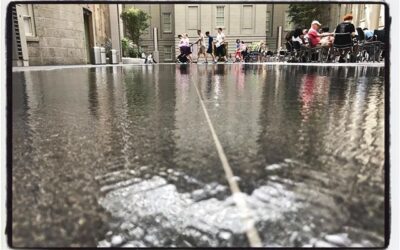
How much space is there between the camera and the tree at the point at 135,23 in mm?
19812

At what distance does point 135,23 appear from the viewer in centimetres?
2080

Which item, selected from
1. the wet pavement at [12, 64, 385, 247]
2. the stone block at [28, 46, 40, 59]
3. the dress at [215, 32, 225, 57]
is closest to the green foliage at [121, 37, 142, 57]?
the dress at [215, 32, 225, 57]

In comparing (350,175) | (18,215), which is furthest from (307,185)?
(18,215)

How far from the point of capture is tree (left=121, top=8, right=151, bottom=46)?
19.8m

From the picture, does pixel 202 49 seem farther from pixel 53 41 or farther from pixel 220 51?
pixel 53 41

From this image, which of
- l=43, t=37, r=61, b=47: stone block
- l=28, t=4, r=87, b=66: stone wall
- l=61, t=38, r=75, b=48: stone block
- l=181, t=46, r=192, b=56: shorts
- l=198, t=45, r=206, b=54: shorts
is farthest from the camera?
l=198, t=45, r=206, b=54: shorts

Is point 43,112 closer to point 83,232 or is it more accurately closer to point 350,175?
point 83,232

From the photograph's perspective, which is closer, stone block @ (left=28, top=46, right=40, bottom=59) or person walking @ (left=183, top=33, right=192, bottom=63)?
stone block @ (left=28, top=46, right=40, bottom=59)

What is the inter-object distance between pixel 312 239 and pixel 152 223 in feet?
0.64

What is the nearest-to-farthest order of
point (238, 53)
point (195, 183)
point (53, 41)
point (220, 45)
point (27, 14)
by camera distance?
point (195, 183) → point (27, 14) → point (53, 41) → point (220, 45) → point (238, 53)

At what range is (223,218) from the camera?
423 millimetres

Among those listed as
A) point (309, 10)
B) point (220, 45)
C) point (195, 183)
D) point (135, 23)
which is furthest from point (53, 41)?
point (135, 23)

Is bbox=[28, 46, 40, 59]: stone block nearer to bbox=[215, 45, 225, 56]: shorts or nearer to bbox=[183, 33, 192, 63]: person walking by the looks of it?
bbox=[183, 33, 192, 63]: person walking

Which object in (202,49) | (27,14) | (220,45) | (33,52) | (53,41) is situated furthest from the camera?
(202,49)
